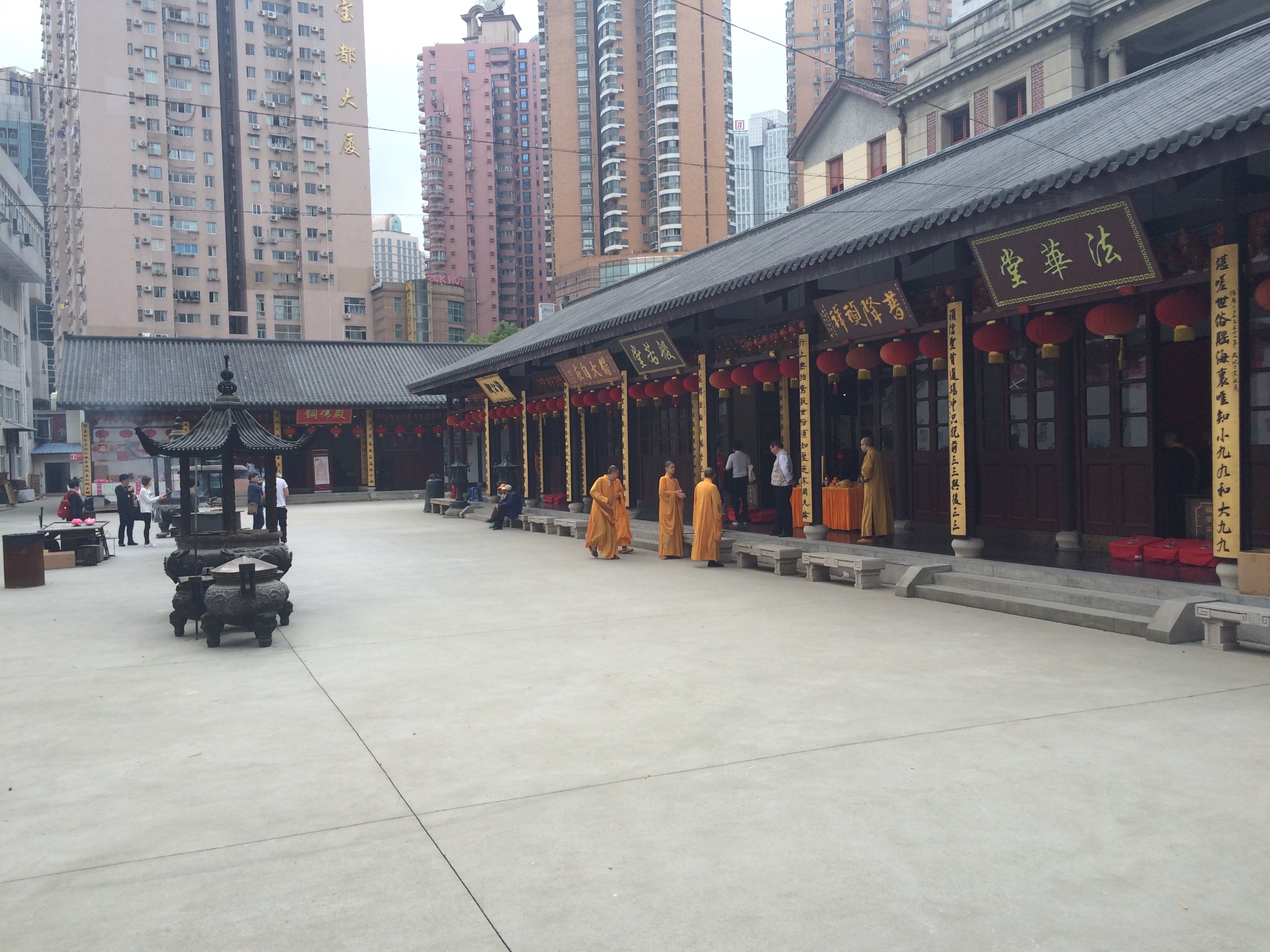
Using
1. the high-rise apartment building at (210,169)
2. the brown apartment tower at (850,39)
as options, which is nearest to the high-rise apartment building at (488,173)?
the high-rise apartment building at (210,169)

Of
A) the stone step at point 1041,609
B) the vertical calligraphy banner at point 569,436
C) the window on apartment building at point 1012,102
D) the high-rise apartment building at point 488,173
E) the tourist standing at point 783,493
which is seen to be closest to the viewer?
the stone step at point 1041,609

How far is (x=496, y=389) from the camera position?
21375mm

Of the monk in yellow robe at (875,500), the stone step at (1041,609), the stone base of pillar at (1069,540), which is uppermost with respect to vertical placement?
the monk in yellow robe at (875,500)

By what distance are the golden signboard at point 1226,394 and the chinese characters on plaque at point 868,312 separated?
3.01m

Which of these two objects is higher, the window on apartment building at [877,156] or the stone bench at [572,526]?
the window on apartment building at [877,156]

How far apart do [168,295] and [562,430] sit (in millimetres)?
42720

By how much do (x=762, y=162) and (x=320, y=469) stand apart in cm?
6443

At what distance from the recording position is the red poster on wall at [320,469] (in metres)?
30.9

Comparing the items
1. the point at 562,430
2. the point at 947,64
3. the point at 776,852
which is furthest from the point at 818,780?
the point at 947,64

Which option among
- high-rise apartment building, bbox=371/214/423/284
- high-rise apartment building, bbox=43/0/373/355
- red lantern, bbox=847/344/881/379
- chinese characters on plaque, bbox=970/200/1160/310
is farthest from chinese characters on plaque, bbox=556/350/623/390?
high-rise apartment building, bbox=371/214/423/284

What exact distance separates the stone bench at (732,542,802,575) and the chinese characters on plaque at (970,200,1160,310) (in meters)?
3.74

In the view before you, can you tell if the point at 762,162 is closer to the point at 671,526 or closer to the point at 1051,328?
the point at 671,526

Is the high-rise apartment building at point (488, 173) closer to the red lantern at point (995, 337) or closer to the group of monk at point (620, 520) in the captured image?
the group of monk at point (620, 520)

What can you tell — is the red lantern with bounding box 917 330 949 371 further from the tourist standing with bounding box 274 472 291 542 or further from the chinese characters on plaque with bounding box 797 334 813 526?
the tourist standing with bounding box 274 472 291 542
